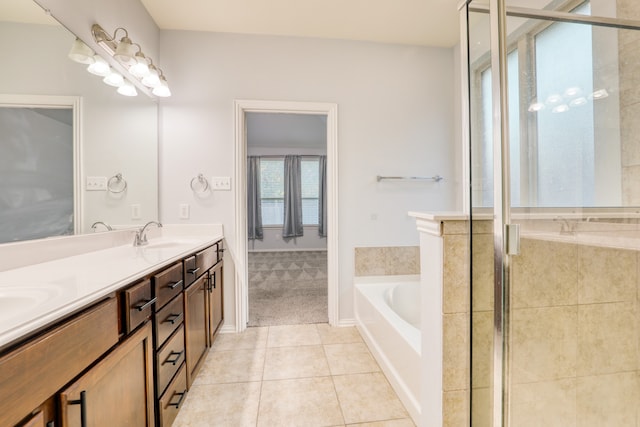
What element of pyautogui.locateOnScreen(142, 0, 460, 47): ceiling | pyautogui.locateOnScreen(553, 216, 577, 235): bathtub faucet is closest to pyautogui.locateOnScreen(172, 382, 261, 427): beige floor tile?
pyautogui.locateOnScreen(553, 216, 577, 235): bathtub faucet

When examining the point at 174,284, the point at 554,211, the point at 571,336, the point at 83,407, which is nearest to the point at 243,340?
the point at 174,284

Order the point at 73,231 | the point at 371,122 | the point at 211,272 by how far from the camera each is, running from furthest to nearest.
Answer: the point at 371,122 → the point at 211,272 → the point at 73,231

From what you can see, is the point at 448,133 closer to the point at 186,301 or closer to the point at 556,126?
the point at 556,126

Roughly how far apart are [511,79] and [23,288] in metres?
1.84

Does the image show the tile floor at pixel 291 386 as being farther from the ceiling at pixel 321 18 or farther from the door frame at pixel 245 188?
the ceiling at pixel 321 18

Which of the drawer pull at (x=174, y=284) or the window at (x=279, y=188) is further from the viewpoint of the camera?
the window at (x=279, y=188)

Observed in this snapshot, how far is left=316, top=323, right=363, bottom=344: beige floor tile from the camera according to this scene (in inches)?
85.2

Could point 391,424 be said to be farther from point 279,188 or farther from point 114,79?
point 279,188

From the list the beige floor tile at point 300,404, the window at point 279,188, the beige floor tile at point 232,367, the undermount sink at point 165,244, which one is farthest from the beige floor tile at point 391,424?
the window at point 279,188

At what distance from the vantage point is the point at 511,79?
99cm

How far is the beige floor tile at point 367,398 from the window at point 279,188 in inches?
179

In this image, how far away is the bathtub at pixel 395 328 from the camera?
1.38 metres

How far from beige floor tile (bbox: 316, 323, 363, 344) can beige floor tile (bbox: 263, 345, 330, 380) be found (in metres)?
0.15

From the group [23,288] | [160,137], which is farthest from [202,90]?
[23,288]
